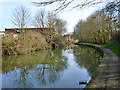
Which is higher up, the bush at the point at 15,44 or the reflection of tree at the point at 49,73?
the bush at the point at 15,44

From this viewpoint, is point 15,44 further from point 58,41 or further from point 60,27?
point 60,27

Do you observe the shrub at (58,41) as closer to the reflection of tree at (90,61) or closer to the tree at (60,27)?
the tree at (60,27)

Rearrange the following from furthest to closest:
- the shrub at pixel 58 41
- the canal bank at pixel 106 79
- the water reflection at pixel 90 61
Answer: the shrub at pixel 58 41 → the water reflection at pixel 90 61 → the canal bank at pixel 106 79

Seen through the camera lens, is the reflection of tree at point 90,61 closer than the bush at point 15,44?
Yes

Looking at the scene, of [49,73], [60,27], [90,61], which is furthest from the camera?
[60,27]

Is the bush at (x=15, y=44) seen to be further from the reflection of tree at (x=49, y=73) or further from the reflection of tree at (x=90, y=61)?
the reflection of tree at (x=49, y=73)

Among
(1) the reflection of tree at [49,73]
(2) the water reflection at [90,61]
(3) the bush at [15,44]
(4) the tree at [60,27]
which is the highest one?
(4) the tree at [60,27]

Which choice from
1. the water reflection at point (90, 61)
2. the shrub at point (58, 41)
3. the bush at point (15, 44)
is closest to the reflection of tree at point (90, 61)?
the water reflection at point (90, 61)

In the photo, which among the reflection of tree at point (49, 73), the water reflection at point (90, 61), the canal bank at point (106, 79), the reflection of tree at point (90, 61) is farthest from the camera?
the reflection of tree at point (90, 61)

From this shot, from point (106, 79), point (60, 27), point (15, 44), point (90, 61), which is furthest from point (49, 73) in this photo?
point (60, 27)

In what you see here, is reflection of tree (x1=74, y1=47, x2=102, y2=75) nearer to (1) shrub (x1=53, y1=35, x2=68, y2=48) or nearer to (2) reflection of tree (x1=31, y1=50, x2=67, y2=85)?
(2) reflection of tree (x1=31, y1=50, x2=67, y2=85)

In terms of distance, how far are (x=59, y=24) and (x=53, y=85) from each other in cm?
2875

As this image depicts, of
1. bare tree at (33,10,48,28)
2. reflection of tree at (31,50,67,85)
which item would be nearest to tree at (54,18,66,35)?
bare tree at (33,10,48,28)

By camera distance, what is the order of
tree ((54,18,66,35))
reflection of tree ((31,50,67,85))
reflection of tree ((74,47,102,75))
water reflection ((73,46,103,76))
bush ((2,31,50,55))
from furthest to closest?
tree ((54,18,66,35))
bush ((2,31,50,55))
reflection of tree ((74,47,102,75))
water reflection ((73,46,103,76))
reflection of tree ((31,50,67,85))
